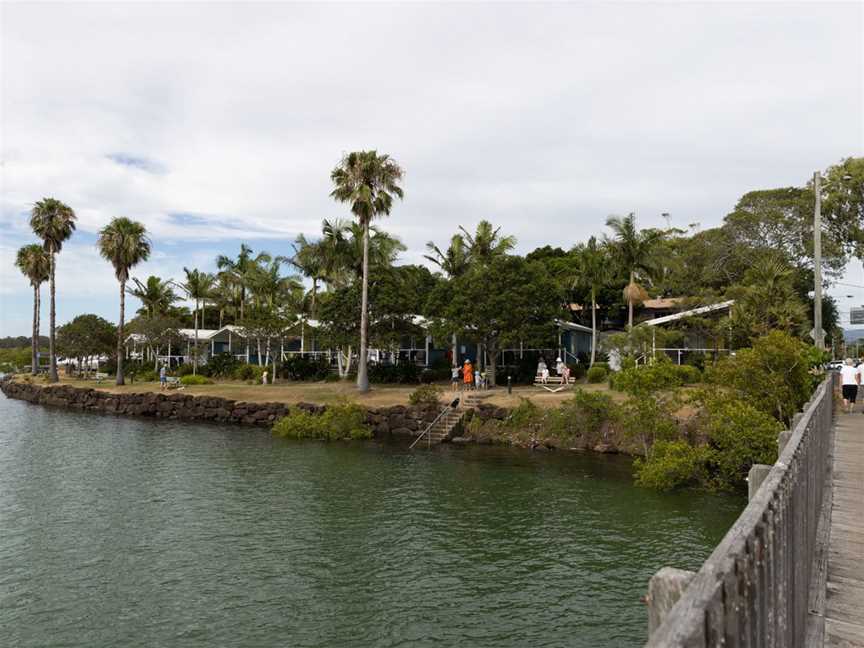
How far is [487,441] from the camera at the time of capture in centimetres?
3169

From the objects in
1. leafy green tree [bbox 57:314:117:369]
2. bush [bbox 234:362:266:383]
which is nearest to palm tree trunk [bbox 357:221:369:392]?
bush [bbox 234:362:266:383]

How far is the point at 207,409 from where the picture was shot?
4222 cm

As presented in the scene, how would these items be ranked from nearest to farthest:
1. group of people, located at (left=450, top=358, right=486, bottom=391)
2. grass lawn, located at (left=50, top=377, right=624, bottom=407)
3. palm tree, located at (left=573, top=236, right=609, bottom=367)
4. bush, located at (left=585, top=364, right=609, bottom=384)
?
grass lawn, located at (left=50, top=377, right=624, bottom=407) → group of people, located at (left=450, top=358, right=486, bottom=391) → bush, located at (left=585, top=364, right=609, bottom=384) → palm tree, located at (left=573, top=236, right=609, bottom=367)

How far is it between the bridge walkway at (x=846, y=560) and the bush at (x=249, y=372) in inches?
1865

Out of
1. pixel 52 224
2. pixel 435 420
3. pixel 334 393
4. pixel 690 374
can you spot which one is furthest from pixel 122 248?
pixel 690 374

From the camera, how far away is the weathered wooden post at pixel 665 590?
9.20 ft

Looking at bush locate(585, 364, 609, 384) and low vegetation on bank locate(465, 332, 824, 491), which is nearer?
low vegetation on bank locate(465, 332, 824, 491)

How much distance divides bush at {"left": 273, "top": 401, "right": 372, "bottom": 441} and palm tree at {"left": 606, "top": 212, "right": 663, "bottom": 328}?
21.1 metres

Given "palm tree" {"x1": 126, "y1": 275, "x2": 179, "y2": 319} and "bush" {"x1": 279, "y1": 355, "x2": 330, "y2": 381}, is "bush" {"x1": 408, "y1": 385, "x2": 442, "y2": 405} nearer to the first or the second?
"bush" {"x1": 279, "y1": 355, "x2": 330, "y2": 381}

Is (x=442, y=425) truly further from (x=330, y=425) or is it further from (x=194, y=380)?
(x=194, y=380)

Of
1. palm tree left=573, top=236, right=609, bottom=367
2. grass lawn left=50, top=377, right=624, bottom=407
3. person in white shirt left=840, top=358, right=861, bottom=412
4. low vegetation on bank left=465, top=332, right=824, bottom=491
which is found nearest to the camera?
person in white shirt left=840, top=358, right=861, bottom=412

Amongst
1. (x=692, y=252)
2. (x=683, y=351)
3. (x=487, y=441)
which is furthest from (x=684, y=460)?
(x=692, y=252)

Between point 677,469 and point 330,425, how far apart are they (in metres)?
18.5

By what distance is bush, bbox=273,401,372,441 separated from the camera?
3303cm
